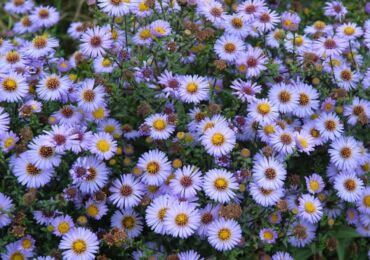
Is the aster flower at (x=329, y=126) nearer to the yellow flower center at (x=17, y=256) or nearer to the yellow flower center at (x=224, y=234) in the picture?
the yellow flower center at (x=224, y=234)

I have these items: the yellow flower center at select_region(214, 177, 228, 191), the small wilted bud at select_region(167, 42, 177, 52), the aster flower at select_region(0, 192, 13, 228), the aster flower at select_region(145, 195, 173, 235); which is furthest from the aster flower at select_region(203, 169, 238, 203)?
the aster flower at select_region(0, 192, 13, 228)

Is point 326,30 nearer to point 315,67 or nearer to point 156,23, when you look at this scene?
point 315,67

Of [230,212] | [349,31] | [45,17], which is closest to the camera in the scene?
[230,212]

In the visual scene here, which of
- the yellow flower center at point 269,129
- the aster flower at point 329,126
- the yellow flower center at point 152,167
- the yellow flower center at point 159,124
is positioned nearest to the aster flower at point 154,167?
the yellow flower center at point 152,167

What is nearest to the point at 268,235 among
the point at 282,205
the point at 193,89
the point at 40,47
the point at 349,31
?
the point at 282,205

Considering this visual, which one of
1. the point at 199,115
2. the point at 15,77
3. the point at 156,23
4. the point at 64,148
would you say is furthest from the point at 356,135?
the point at 15,77

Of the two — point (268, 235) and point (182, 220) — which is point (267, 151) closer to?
point (268, 235)
